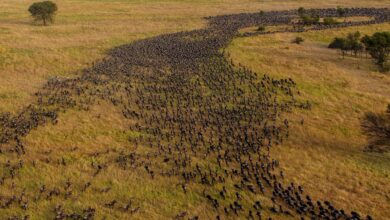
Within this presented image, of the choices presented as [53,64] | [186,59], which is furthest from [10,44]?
[186,59]

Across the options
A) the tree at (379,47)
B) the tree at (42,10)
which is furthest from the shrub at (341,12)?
the tree at (42,10)

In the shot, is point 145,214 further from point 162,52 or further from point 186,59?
point 162,52

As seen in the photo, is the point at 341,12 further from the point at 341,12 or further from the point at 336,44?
the point at 336,44

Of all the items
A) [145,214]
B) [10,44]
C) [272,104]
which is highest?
[10,44]

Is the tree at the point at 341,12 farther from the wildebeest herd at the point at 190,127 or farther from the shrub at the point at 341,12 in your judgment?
the wildebeest herd at the point at 190,127

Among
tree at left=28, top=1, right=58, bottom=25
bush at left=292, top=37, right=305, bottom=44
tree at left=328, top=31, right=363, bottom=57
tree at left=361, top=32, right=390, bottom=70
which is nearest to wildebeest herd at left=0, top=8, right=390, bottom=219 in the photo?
bush at left=292, top=37, right=305, bottom=44

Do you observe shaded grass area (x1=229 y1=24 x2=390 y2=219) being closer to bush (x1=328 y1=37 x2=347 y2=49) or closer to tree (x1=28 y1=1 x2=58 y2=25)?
bush (x1=328 y1=37 x2=347 y2=49)
